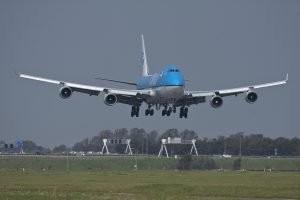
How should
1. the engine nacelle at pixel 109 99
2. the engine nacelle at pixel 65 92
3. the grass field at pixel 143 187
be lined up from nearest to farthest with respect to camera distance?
the grass field at pixel 143 187, the engine nacelle at pixel 65 92, the engine nacelle at pixel 109 99

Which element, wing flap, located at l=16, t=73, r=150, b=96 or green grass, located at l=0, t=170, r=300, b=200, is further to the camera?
wing flap, located at l=16, t=73, r=150, b=96

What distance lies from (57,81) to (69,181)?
13.2 m

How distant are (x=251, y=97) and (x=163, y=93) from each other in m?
11.8

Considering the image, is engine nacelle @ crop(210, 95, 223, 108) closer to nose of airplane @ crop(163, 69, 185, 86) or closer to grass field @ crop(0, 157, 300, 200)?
nose of airplane @ crop(163, 69, 185, 86)

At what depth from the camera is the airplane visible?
13162 centimetres

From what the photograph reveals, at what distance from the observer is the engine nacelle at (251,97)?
13450 cm

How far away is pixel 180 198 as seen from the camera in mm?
99250

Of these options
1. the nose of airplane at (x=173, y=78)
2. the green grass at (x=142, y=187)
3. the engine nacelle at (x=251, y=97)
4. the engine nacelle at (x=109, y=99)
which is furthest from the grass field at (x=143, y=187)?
the nose of airplane at (x=173, y=78)

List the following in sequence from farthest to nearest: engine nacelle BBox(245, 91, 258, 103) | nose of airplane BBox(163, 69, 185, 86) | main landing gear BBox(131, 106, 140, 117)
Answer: main landing gear BBox(131, 106, 140, 117)
engine nacelle BBox(245, 91, 258, 103)
nose of airplane BBox(163, 69, 185, 86)

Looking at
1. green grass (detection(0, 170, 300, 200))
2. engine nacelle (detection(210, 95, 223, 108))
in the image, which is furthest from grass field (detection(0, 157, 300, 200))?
engine nacelle (detection(210, 95, 223, 108))

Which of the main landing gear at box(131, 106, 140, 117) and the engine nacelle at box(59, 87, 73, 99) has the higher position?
the engine nacelle at box(59, 87, 73, 99)

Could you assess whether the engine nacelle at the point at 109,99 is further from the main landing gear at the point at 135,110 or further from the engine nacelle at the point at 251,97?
the engine nacelle at the point at 251,97

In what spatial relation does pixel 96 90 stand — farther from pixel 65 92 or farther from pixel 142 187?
pixel 142 187

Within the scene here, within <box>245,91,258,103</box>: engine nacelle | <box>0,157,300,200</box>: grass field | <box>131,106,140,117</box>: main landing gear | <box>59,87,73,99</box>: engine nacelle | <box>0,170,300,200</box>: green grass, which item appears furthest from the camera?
<box>131,106,140,117</box>: main landing gear
